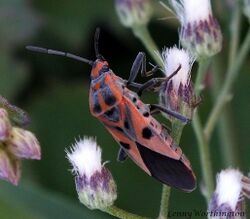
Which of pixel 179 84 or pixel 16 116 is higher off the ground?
pixel 179 84

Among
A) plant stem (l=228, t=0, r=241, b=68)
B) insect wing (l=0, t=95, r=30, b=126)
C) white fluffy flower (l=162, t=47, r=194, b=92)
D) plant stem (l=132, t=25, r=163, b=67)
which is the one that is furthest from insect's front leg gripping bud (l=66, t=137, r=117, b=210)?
plant stem (l=228, t=0, r=241, b=68)

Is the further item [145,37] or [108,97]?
[145,37]

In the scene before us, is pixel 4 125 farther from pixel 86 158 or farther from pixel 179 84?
pixel 179 84

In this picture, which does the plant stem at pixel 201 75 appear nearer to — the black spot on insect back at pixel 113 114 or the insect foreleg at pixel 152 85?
the insect foreleg at pixel 152 85

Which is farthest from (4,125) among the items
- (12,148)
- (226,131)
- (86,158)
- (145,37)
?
(226,131)

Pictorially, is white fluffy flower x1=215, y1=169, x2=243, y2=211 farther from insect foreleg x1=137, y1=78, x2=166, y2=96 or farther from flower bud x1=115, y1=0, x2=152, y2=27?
flower bud x1=115, y1=0, x2=152, y2=27

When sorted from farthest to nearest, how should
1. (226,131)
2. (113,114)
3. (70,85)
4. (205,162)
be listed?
(70,85), (226,131), (205,162), (113,114)

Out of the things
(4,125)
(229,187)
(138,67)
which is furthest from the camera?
(138,67)

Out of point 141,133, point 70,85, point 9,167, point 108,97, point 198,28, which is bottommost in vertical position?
point 9,167
